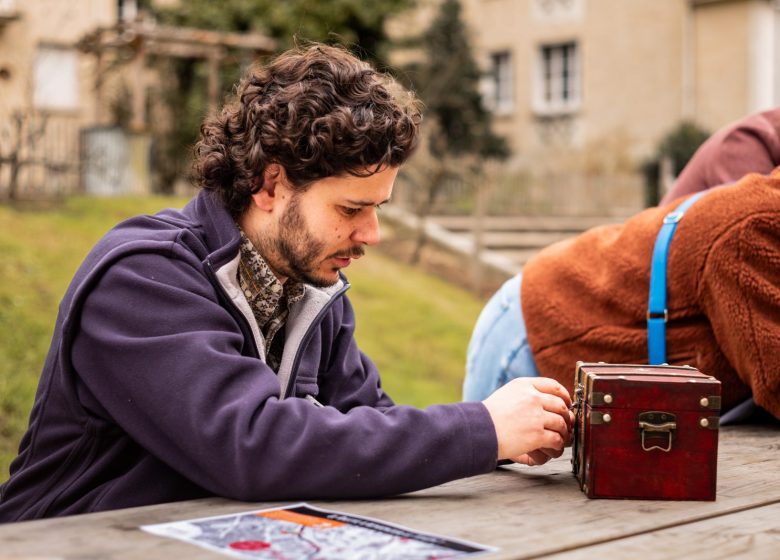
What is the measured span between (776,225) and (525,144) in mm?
21935

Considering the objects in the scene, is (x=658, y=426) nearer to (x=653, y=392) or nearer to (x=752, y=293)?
(x=653, y=392)

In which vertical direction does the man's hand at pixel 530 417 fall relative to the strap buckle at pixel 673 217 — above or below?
below

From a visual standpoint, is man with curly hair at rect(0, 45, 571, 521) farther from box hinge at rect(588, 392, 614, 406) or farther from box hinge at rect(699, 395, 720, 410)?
box hinge at rect(699, 395, 720, 410)

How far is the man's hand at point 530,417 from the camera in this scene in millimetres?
2178

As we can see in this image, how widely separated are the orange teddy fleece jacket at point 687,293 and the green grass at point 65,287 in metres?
3.44

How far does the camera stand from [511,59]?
24.7 m

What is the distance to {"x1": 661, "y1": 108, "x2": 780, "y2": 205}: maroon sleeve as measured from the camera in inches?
146

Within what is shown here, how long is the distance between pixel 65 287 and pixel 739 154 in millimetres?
6234

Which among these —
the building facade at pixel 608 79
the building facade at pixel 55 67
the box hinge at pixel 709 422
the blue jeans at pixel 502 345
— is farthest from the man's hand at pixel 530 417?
the building facade at pixel 608 79

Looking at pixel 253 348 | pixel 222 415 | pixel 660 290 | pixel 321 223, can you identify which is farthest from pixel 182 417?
pixel 660 290

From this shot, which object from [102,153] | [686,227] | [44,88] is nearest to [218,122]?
[686,227]

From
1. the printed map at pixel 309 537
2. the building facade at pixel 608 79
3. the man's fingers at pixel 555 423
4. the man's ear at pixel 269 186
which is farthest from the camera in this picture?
the building facade at pixel 608 79

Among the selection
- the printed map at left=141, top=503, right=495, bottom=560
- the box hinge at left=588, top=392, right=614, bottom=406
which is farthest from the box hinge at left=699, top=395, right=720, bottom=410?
the printed map at left=141, top=503, right=495, bottom=560

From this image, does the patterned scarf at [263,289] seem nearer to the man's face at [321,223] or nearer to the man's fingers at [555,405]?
the man's face at [321,223]
